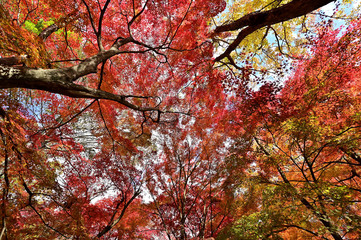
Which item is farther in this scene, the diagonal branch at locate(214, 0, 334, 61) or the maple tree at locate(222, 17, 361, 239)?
the maple tree at locate(222, 17, 361, 239)

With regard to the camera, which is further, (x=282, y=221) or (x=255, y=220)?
(x=255, y=220)

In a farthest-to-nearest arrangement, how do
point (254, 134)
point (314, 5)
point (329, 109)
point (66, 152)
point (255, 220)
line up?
point (66, 152) < point (254, 134) < point (329, 109) < point (255, 220) < point (314, 5)

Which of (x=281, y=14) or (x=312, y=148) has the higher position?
(x=281, y=14)

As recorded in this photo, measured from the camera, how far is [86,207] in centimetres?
835

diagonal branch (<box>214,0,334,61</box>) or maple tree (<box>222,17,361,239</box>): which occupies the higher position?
diagonal branch (<box>214,0,334,61</box>)

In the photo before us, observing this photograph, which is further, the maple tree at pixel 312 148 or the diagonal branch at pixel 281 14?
the maple tree at pixel 312 148

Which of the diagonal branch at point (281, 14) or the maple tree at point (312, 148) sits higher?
the diagonal branch at point (281, 14)

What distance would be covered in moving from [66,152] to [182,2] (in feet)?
31.0

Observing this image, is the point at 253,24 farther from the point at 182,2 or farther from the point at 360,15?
the point at 360,15

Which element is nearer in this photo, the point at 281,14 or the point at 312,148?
the point at 281,14

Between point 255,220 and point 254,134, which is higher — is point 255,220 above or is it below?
below

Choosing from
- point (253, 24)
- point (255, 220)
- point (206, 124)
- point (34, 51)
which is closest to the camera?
point (34, 51)

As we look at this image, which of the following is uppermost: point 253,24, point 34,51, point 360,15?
point 360,15

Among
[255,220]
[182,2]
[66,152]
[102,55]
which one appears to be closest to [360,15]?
[182,2]
